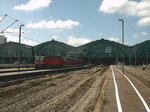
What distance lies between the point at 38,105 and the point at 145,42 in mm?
142736

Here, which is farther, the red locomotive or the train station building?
the train station building

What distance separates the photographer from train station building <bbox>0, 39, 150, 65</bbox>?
491ft

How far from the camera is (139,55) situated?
150500 mm

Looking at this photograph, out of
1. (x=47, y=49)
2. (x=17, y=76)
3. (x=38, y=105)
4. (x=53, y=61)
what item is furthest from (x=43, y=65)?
(x=47, y=49)

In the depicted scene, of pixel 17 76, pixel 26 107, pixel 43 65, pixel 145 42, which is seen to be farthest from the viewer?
pixel 145 42

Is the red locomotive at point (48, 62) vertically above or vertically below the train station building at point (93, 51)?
below

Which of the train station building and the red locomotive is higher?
the train station building

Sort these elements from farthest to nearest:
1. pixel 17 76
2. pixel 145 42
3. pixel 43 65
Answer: pixel 145 42 < pixel 43 65 < pixel 17 76

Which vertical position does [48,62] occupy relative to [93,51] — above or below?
below

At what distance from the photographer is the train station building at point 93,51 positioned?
14975 centimetres

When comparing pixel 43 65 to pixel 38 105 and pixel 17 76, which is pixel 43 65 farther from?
pixel 38 105

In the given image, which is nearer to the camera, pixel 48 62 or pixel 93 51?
pixel 48 62

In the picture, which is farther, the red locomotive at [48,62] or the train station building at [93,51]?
the train station building at [93,51]

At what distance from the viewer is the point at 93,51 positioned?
15888 centimetres
